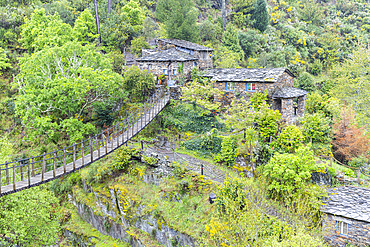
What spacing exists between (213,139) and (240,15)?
119 ft

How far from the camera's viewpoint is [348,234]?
1373 centimetres

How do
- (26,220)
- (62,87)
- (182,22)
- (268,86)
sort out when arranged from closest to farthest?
(26,220), (62,87), (268,86), (182,22)

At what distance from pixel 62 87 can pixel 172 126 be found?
9.71 meters

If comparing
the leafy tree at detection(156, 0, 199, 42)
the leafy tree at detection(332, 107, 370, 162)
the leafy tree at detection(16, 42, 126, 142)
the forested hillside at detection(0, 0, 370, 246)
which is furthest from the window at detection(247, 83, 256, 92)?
the leafy tree at detection(156, 0, 199, 42)

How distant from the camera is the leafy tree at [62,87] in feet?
74.4

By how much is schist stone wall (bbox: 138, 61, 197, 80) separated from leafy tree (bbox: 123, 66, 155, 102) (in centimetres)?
145

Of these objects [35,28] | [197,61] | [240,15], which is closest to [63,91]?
[35,28]

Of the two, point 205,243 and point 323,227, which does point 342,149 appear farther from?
point 205,243

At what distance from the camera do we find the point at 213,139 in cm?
2205

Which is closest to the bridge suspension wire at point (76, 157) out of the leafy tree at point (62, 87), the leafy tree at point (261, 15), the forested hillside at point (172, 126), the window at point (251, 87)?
the forested hillside at point (172, 126)

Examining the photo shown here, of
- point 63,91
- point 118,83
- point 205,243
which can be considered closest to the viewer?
point 205,243

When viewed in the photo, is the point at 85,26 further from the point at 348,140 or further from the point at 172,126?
the point at 348,140

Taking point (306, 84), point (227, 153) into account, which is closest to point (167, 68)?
point (227, 153)

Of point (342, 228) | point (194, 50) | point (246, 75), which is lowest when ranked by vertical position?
point (342, 228)
